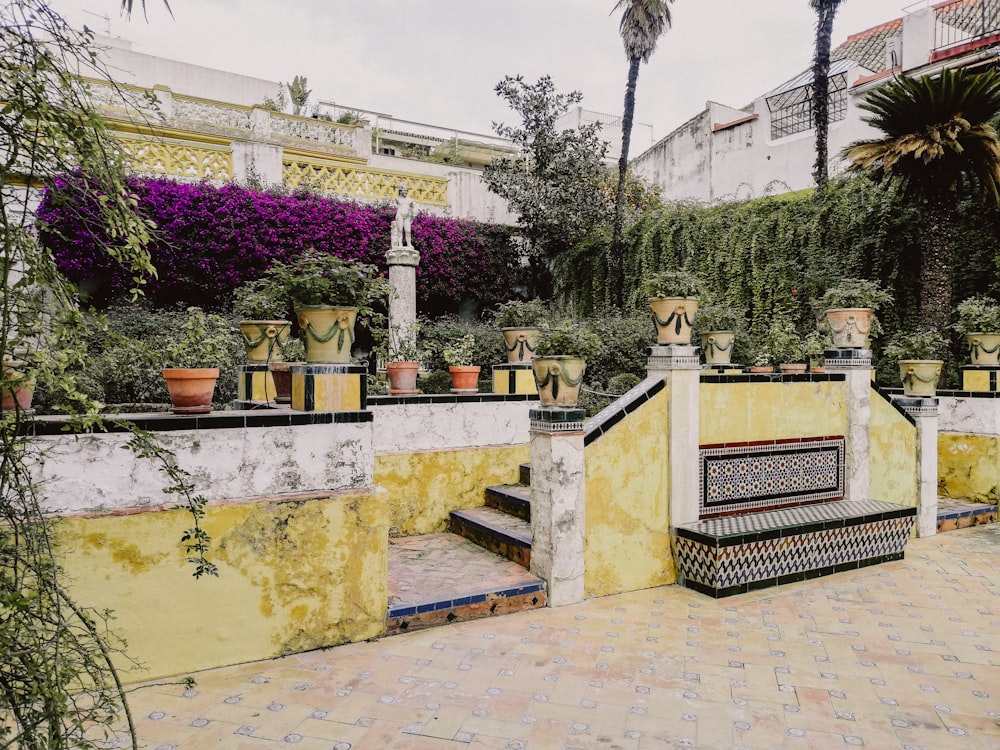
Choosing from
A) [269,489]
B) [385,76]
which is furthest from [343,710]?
[385,76]

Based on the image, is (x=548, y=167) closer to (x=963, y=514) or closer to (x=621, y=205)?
(x=621, y=205)

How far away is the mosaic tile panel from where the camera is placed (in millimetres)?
5340

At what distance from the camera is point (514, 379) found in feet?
22.3

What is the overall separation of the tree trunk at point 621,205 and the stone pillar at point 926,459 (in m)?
7.52

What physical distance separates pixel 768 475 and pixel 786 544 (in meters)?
0.67

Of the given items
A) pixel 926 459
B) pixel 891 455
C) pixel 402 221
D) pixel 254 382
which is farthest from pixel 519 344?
pixel 402 221

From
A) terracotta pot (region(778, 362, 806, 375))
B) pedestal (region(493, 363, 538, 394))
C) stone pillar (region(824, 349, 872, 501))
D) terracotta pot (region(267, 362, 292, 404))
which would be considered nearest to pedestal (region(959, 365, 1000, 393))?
terracotta pot (region(778, 362, 806, 375))

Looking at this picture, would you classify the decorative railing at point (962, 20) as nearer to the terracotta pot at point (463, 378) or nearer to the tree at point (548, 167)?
the tree at point (548, 167)

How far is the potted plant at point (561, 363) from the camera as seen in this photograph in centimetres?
469

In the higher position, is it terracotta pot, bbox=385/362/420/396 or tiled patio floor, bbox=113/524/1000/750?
terracotta pot, bbox=385/362/420/396

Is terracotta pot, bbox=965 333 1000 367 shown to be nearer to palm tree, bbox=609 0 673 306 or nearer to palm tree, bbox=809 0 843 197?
palm tree, bbox=809 0 843 197

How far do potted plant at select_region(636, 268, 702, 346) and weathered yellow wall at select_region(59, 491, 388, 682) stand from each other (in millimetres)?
2508

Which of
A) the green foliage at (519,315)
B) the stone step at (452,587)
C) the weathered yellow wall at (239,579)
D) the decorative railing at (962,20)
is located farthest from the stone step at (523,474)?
the decorative railing at (962,20)

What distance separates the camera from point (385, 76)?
24.4 metres
